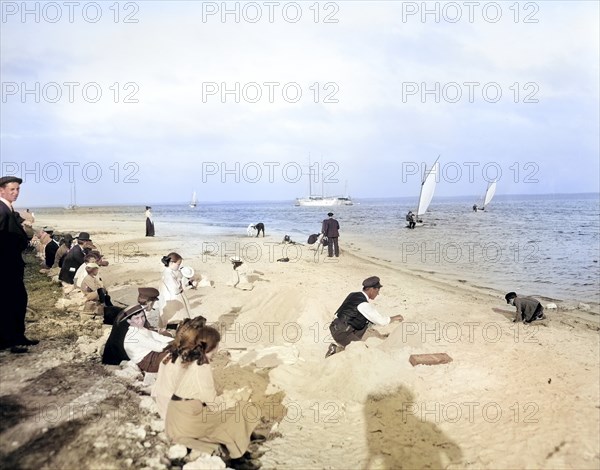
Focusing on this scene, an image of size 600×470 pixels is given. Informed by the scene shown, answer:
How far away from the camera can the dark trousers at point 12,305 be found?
6016mm

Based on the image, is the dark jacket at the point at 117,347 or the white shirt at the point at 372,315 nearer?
the dark jacket at the point at 117,347

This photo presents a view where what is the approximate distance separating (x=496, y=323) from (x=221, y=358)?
5342 mm

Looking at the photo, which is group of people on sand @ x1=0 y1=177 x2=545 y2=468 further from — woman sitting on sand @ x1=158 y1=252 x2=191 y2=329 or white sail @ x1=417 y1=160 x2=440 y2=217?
white sail @ x1=417 y1=160 x2=440 y2=217

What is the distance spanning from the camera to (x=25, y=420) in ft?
14.4

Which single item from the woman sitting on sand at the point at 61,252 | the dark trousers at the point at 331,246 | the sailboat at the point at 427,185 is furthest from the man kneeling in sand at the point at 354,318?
the sailboat at the point at 427,185

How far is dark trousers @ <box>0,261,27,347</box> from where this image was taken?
237 inches

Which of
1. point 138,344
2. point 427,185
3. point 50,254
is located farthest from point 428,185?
point 138,344

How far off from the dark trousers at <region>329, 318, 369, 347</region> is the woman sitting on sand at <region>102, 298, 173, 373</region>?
2.60 metres

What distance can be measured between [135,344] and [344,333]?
3.12 meters

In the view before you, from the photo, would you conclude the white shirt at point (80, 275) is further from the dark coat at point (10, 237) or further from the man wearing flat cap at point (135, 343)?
the man wearing flat cap at point (135, 343)

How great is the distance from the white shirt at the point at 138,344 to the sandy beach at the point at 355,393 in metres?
0.29

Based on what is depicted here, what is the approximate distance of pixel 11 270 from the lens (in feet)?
19.9

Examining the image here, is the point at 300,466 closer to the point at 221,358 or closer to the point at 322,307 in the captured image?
the point at 221,358

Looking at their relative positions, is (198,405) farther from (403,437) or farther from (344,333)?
(344,333)
